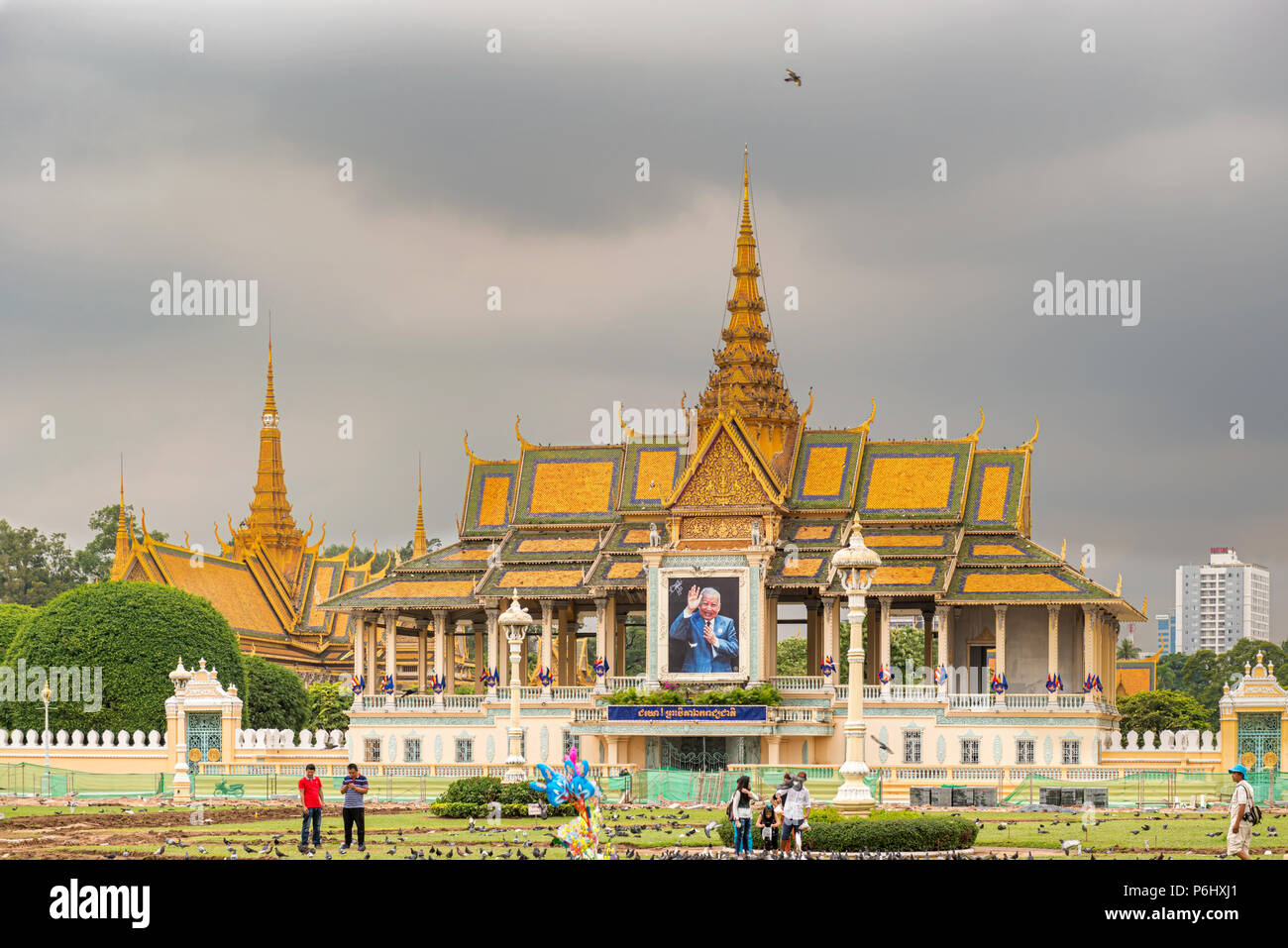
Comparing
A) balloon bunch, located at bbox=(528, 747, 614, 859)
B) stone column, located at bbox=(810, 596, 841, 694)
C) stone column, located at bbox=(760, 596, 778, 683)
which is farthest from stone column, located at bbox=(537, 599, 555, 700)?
balloon bunch, located at bbox=(528, 747, 614, 859)

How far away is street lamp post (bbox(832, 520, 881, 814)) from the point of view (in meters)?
38.6

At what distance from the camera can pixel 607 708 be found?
220 feet

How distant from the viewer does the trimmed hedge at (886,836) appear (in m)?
32.1

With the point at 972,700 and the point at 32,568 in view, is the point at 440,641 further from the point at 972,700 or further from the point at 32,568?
the point at 32,568

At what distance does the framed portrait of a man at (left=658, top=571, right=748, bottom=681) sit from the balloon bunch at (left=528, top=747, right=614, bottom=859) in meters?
36.1

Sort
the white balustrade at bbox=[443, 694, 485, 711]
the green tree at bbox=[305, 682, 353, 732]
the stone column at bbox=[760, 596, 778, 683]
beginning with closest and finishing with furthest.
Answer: the stone column at bbox=[760, 596, 778, 683] → the white balustrade at bbox=[443, 694, 485, 711] → the green tree at bbox=[305, 682, 353, 732]

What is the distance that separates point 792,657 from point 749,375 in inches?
1537

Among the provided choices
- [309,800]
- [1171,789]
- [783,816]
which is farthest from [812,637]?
[783,816]

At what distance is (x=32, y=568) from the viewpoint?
126 m

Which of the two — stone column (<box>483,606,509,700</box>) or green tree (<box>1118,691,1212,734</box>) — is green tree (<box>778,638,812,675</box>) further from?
stone column (<box>483,606,509,700</box>)

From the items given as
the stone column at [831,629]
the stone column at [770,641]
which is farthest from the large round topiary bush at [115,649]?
the stone column at [831,629]
